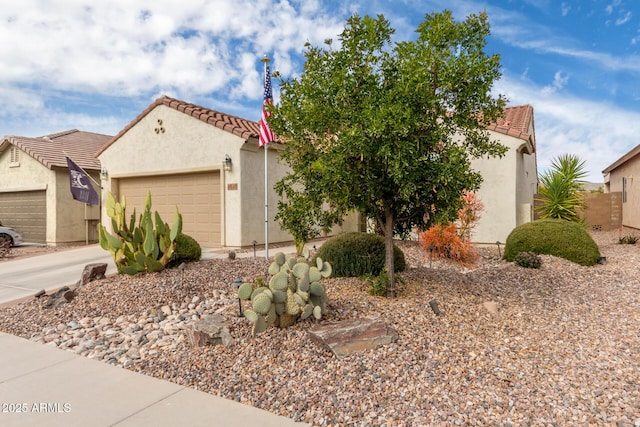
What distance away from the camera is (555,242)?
8.56m

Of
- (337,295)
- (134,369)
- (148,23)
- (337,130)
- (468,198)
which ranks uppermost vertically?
→ (148,23)

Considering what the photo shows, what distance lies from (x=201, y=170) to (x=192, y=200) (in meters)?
1.12

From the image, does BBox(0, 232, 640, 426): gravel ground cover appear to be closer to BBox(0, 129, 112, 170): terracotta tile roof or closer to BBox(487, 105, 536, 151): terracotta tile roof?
BBox(487, 105, 536, 151): terracotta tile roof

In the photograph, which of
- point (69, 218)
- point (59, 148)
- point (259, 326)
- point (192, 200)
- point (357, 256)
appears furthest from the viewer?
point (59, 148)

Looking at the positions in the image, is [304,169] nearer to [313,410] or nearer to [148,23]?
[313,410]

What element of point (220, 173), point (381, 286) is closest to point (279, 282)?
point (381, 286)

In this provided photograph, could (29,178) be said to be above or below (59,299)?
above

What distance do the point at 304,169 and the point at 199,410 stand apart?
3084 mm

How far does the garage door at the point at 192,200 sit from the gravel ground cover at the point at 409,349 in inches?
197

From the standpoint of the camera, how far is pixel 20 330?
17.1ft

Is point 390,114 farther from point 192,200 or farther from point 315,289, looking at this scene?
point 192,200

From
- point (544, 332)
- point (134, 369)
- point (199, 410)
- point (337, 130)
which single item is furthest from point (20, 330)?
point (544, 332)

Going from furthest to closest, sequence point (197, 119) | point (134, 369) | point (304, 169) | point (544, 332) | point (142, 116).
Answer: point (142, 116) < point (197, 119) < point (304, 169) < point (544, 332) < point (134, 369)

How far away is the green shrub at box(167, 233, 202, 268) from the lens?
7.52 meters
